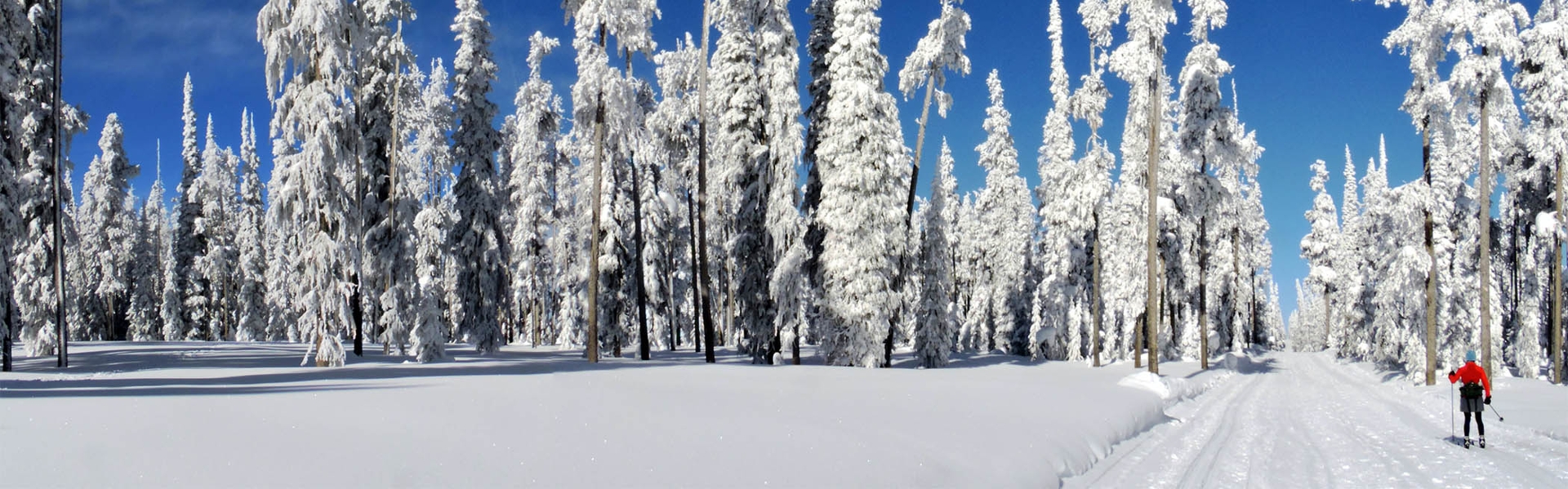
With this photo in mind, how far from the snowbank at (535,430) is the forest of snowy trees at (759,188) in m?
6.49

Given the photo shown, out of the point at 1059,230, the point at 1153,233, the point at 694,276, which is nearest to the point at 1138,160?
the point at 1059,230

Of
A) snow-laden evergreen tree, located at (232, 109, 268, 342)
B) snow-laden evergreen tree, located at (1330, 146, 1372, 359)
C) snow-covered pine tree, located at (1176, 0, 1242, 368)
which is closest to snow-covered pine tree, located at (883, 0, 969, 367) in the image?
snow-covered pine tree, located at (1176, 0, 1242, 368)

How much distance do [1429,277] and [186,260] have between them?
6737 centimetres

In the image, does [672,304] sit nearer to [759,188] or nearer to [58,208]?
[759,188]

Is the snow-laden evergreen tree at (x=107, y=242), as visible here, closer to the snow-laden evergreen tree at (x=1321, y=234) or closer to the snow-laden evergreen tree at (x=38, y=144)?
the snow-laden evergreen tree at (x=38, y=144)

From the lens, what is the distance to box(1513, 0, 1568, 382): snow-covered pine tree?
24.8 meters

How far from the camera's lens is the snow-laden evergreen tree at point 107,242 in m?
48.6

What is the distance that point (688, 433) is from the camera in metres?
9.66

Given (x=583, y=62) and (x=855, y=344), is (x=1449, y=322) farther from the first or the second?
(x=583, y=62)

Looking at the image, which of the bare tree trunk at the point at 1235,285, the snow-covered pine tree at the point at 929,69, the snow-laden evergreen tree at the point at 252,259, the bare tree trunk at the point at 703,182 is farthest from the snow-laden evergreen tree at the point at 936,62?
the snow-laden evergreen tree at the point at 252,259

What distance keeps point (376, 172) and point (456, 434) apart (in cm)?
2239

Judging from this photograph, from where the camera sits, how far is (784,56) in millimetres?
25828

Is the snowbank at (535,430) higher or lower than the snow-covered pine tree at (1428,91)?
lower

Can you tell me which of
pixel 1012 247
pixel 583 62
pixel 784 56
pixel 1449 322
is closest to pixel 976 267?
pixel 1012 247
